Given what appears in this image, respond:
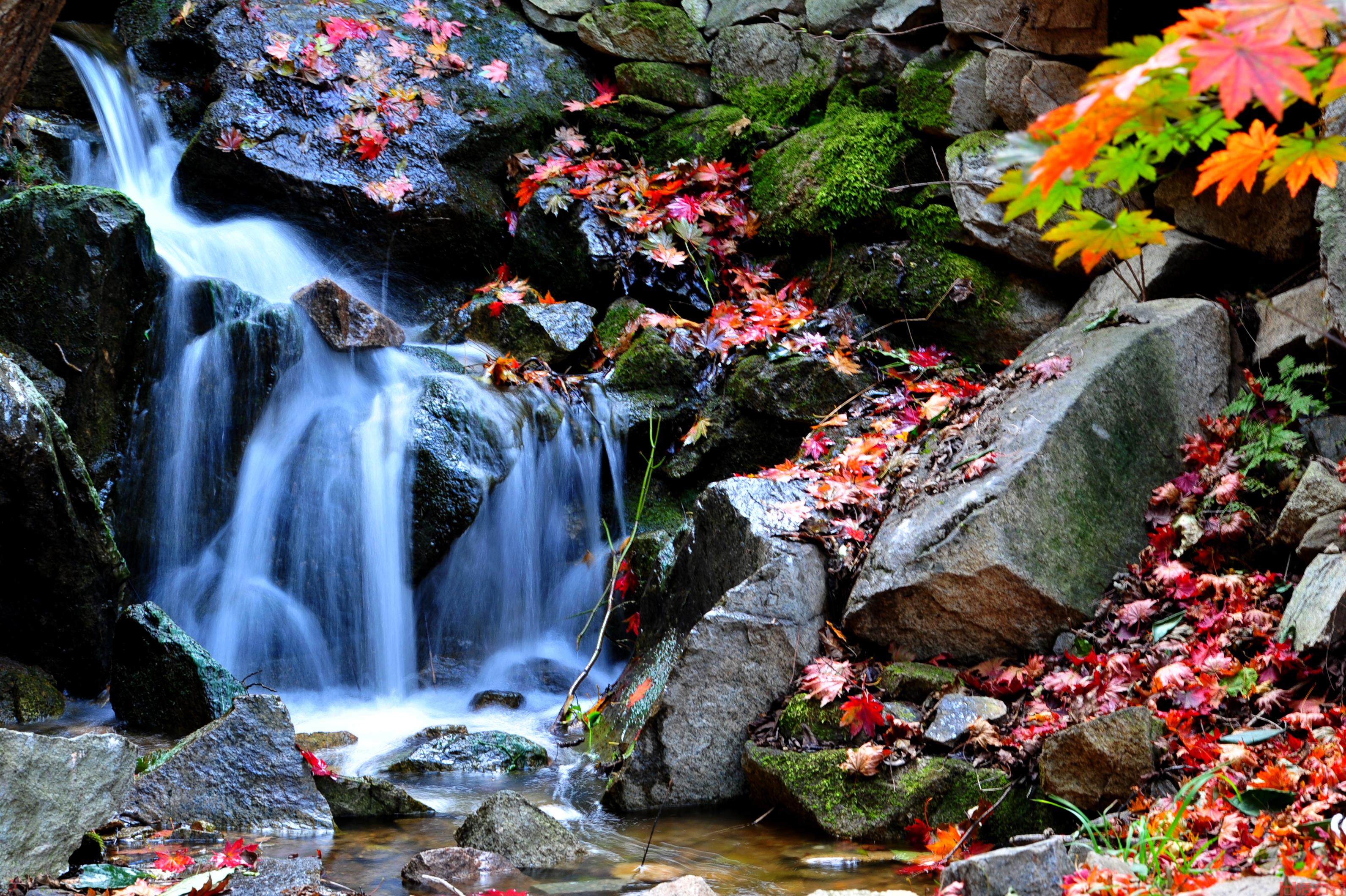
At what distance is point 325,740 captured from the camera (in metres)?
5.02

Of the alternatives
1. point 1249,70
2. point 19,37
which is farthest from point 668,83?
point 1249,70

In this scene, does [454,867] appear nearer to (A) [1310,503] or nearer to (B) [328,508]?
(A) [1310,503]

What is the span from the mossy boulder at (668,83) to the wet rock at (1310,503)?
19.5ft

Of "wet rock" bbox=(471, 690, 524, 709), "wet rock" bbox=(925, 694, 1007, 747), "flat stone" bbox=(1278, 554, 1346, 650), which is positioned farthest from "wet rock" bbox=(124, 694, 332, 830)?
"flat stone" bbox=(1278, 554, 1346, 650)

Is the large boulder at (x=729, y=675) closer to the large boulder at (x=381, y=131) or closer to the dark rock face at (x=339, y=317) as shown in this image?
the dark rock face at (x=339, y=317)

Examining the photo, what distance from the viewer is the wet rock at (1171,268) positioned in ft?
17.3

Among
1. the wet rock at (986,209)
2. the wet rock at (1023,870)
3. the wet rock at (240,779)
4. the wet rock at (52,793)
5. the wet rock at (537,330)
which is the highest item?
the wet rock at (986,209)

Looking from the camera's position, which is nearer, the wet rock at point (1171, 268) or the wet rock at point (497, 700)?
the wet rock at point (1171, 268)

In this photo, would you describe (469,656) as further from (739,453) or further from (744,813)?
(744,813)

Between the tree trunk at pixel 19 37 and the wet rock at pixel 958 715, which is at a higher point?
the tree trunk at pixel 19 37

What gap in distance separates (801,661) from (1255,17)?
10.8 ft

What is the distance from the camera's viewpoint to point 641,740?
4168mm

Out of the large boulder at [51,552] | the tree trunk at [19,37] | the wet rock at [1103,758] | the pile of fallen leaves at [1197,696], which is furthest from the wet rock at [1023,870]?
the large boulder at [51,552]

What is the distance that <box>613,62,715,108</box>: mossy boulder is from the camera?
8.43m
